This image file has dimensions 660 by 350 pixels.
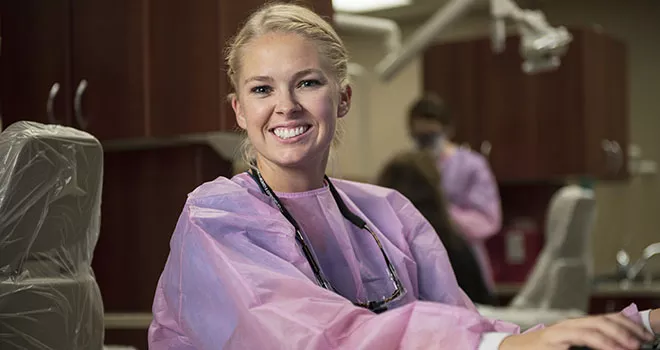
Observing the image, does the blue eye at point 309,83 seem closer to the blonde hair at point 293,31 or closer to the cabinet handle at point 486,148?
the blonde hair at point 293,31

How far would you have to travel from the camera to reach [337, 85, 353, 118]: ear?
65.9 inches

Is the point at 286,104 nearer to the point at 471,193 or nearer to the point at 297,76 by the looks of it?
the point at 297,76

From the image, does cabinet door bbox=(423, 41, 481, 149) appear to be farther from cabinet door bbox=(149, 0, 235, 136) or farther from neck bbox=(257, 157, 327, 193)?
neck bbox=(257, 157, 327, 193)

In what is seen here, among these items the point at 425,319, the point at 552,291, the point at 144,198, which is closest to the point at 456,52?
the point at 552,291

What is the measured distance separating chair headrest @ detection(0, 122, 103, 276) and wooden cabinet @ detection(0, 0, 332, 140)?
0.75m

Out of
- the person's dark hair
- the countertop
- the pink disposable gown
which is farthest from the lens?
the countertop

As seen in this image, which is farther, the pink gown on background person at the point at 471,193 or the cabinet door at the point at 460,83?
the cabinet door at the point at 460,83

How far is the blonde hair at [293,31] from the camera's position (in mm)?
1568

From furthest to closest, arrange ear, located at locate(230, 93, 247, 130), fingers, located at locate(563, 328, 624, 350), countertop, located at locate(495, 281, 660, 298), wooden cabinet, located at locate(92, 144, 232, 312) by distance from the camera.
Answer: countertop, located at locate(495, 281, 660, 298), wooden cabinet, located at locate(92, 144, 232, 312), ear, located at locate(230, 93, 247, 130), fingers, located at locate(563, 328, 624, 350)

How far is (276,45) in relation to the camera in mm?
1545

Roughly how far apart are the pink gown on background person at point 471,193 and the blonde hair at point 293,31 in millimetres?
2902

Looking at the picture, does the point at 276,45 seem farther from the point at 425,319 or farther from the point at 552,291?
the point at 552,291

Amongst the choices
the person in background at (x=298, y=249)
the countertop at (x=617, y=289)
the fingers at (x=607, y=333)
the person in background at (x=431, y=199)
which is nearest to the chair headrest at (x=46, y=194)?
the person in background at (x=298, y=249)

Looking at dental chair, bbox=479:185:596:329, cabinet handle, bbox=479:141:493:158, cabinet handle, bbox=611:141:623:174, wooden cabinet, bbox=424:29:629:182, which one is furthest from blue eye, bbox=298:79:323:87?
cabinet handle, bbox=611:141:623:174
